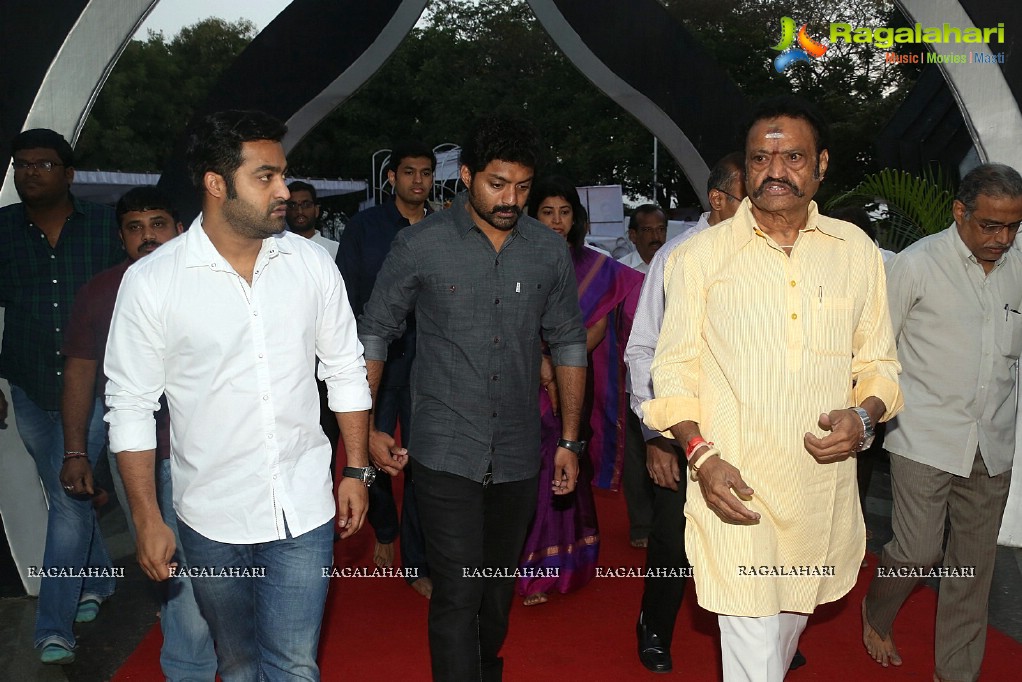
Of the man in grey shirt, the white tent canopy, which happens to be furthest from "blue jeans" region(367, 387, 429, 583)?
the white tent canopy

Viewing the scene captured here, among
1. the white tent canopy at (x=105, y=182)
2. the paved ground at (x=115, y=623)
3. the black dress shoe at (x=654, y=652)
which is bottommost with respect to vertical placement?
the paved ground at (x=115, y=623)

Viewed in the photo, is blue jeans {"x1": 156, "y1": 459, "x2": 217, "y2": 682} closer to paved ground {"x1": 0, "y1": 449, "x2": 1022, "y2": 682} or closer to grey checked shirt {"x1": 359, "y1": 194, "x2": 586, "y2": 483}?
paved ground {"x1": 0, "y1": 449, "x2": 1022, "y2": 682}

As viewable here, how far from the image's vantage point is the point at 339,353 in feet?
9.99

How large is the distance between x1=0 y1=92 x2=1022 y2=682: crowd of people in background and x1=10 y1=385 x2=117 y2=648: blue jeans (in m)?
0.01

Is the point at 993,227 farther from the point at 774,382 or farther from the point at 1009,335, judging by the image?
the point at 774,382

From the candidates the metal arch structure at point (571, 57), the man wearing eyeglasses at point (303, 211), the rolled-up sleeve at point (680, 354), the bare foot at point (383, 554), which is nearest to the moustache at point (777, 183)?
the rolled-up sleeve at point (680, 354)

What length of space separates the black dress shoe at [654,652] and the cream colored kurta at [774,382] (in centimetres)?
141

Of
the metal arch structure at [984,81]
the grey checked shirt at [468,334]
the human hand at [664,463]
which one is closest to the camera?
the grey checked shirt at [468,334]

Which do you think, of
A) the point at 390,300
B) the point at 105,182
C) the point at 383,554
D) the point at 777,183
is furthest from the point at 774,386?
the point at 105,182

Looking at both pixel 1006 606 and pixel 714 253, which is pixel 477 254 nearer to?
pixel 714 253

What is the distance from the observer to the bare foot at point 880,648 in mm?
4195

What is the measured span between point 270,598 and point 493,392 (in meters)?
1.06

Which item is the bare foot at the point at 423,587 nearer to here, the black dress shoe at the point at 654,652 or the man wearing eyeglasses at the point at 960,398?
the black dress shoe at the point at 654,652

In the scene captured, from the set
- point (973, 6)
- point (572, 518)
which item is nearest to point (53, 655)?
point (572, 518)
